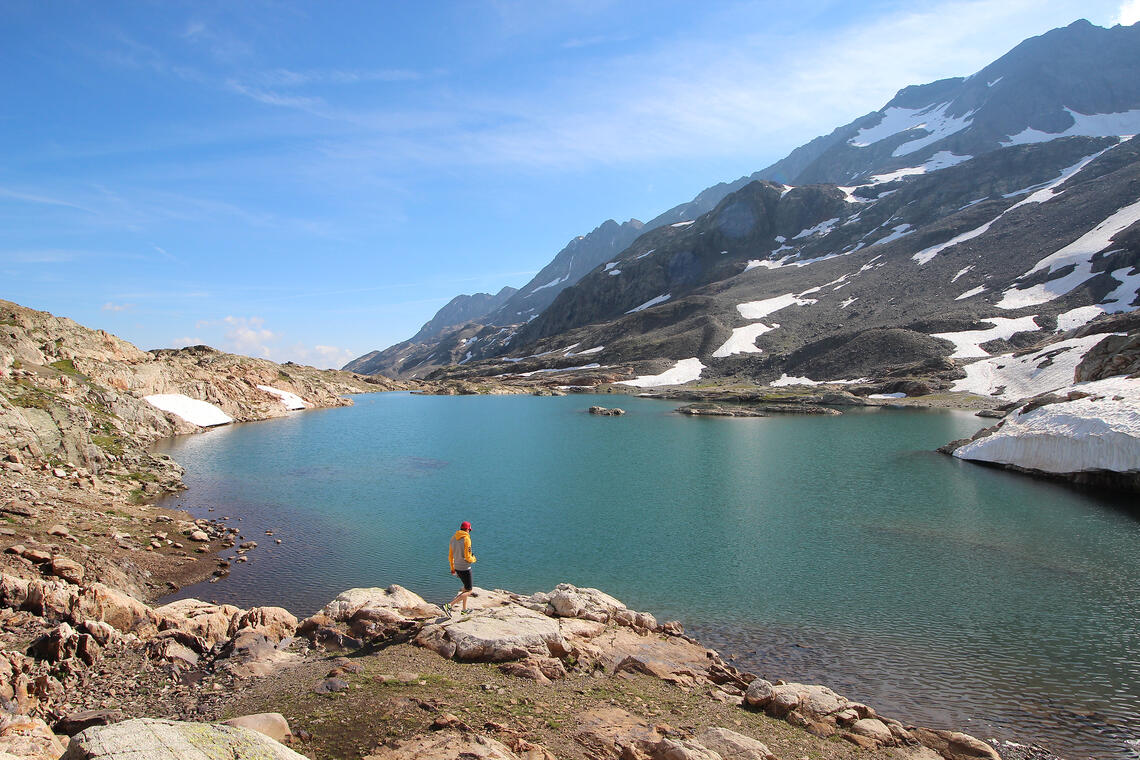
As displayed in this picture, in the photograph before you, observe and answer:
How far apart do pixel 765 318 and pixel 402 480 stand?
147 meters

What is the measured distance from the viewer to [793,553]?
26.9m

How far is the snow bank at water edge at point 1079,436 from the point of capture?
122 feet

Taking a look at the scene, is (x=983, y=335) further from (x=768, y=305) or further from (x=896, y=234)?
(x=896, y=234)

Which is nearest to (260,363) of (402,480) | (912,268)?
(402,480)

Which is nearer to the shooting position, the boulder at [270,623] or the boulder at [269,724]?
the boulder at [269,724]

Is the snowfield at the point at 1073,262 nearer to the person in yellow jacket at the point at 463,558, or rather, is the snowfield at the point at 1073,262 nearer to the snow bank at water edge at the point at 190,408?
the person in yellow jacket at the point at 463,558

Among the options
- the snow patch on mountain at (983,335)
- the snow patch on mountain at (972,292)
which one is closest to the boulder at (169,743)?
the snow patch on mountain at (983,335)

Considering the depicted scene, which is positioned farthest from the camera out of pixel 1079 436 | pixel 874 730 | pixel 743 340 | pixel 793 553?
pixel 743 340

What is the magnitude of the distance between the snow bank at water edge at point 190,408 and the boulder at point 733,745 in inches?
2934

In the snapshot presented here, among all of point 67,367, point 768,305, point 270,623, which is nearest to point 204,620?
point 270,623

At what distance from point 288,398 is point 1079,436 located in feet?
346

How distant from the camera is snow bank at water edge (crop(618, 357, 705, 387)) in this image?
151 metres

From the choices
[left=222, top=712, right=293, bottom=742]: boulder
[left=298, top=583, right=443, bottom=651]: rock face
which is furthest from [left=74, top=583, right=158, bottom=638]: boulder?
[left=222, top=712, right=293, bottom=742]: boulder

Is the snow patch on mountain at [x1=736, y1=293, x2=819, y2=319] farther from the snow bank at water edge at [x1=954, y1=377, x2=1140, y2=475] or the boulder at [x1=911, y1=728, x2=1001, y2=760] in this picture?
the boulder at [x1=911, y1=728, x2=1001, y2=760]
